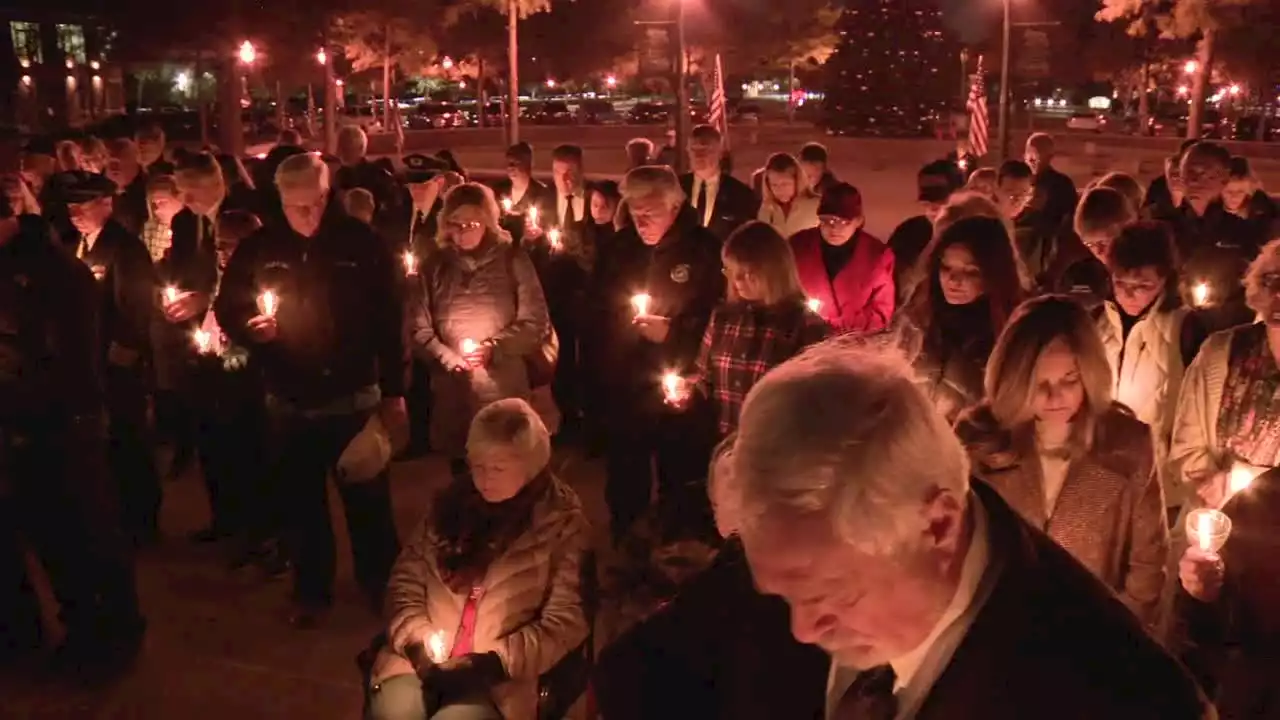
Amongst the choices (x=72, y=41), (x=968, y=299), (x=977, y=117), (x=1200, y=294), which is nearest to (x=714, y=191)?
(x=1200, y=294)

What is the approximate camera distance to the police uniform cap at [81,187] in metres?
7.20

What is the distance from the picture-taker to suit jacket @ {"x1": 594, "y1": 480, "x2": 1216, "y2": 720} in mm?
1622

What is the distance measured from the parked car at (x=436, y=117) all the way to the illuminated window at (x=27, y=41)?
14.2 m

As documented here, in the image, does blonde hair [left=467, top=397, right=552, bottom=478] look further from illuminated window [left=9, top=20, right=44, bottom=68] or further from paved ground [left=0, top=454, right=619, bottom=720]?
illuminated window [left=9, top=20, right=44, bottom=68]

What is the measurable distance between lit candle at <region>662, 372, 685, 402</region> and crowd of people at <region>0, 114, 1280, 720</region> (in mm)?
15

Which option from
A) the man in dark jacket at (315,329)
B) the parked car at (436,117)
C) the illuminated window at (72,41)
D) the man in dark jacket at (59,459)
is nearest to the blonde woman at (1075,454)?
the man in dark jacket at (315,329)

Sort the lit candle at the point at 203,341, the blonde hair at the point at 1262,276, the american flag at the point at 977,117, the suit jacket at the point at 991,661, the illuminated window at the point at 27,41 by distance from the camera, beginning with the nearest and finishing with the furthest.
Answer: the suit jacket at the point at 991,661 → the blonde hair at the point at 1262,276 → the lit candle at the point at 203,341 → the american flag at the point at 977,117 → the illuminated window at the point at 27,41

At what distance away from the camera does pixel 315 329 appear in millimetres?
5910

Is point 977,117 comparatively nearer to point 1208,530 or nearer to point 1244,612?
point 1244,612

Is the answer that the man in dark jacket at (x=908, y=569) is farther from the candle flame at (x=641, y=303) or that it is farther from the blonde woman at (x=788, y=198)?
the blonde woman at (x=788, y=198)

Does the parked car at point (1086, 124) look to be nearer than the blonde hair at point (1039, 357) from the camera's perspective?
No

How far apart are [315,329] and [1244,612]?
3.86m

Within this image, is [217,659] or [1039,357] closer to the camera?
[1039,357]

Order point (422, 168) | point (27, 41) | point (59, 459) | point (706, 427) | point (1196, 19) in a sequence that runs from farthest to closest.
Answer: point (27, 41) < point (1196, 19) < point (422, 168) < point (706, 427) < point (59, 459)
